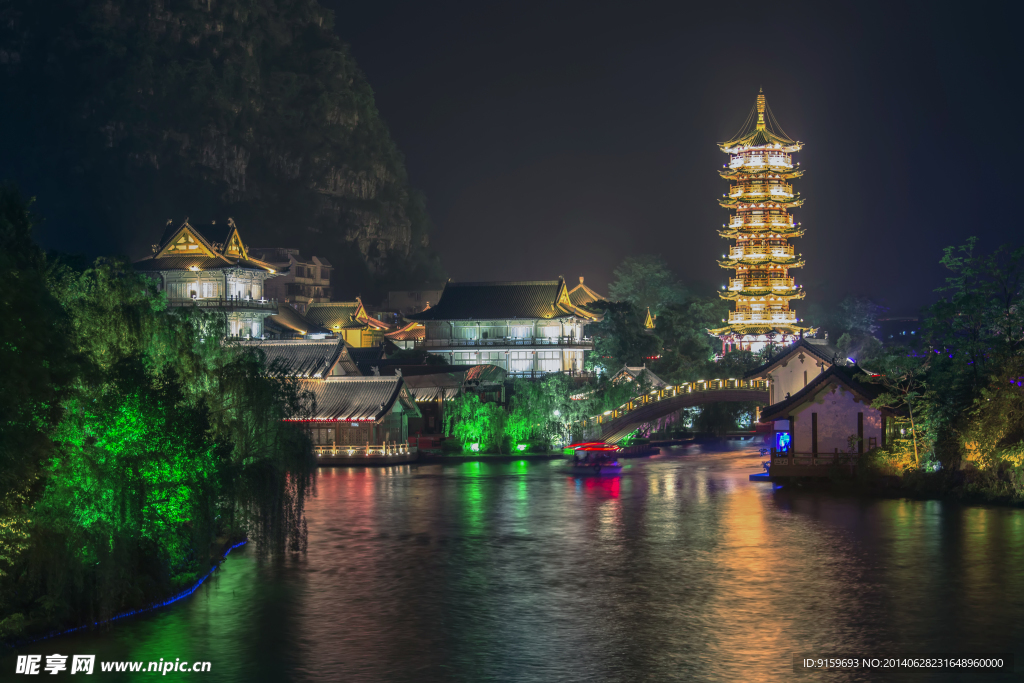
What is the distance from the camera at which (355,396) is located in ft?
189

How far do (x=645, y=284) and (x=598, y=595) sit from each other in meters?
119

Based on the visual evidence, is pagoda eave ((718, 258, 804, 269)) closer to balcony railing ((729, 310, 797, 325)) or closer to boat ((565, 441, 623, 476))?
balcony railing ((729, 310, 797, 325))

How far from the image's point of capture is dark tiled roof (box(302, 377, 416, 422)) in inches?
2229

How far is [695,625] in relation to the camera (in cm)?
2266

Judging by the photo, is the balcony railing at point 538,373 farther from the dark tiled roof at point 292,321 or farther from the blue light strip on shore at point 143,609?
the blue light strip on shore at point 143,609

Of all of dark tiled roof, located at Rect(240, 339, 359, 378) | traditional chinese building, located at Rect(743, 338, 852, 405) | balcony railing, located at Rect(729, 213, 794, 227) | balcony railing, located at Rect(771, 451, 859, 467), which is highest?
balcony railing, located at Rect(729, 213, 794, 227)

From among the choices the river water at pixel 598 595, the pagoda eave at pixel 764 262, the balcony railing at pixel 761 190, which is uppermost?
the balcony railing at pixel 761 190

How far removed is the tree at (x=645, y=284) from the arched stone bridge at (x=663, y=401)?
2950 inches

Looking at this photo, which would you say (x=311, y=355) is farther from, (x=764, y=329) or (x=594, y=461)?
(x=764, y=329)

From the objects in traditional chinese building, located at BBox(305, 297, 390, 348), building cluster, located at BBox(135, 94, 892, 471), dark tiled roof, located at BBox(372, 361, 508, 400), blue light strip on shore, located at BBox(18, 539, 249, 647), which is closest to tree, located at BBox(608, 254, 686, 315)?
building cluster, located at BBox(135, 94, 892, 471)

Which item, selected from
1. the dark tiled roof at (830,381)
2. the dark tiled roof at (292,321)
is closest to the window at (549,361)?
the dark tiled roof at (292,321)

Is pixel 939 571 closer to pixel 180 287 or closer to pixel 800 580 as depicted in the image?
pixel 800 580

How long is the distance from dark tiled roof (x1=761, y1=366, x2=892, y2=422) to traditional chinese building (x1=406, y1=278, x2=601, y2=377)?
4079cm

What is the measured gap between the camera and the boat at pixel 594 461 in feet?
171
